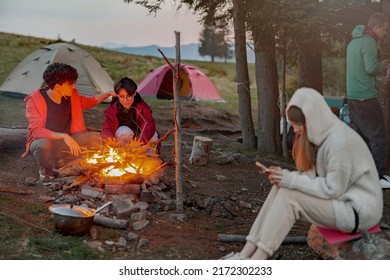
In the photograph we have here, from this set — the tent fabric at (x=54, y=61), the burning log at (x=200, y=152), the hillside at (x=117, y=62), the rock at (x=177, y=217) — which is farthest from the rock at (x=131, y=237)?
the hillside at (x=117, y=62)

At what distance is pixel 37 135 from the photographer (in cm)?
550

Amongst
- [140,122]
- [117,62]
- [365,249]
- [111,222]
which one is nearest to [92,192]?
[111,222]

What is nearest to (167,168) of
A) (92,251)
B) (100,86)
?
(92,251)

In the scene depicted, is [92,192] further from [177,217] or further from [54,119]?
[54,119]

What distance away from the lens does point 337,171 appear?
325 cm

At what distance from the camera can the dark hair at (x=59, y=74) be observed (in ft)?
17.6

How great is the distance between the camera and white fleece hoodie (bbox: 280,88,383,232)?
3252 mm

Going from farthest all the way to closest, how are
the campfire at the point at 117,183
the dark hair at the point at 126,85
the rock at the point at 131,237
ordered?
the dark hair at the point at 126,85, the campfire at the point at 117,183, the rock at the point at 131,237

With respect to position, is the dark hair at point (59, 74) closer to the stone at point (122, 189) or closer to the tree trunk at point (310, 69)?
the stone at point (122, 189)

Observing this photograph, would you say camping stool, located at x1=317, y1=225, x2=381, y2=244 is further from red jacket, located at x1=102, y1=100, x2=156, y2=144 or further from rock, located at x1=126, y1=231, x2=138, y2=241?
red jacket, located at x1=102, y1=100, x2=156, y2=144

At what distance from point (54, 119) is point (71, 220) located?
1771 millimetres

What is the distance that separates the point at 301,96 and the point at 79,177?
254 centimetres
